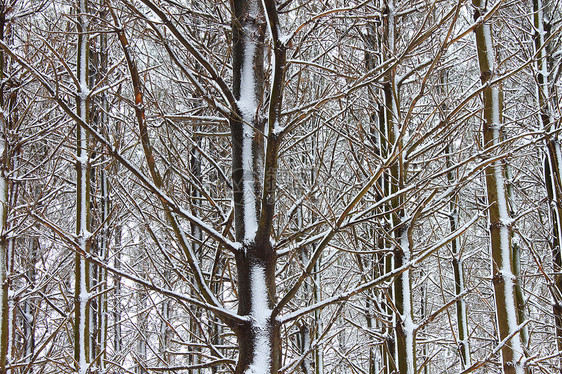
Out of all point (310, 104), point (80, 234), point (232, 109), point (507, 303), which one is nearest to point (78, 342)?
point (80, 234)

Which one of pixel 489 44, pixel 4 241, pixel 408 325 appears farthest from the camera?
pixel 4 241

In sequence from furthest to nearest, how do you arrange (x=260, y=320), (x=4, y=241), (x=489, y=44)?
(x=4, y=241), (x=489, y=44), (x=260, y=320)

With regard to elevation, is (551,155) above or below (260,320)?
above

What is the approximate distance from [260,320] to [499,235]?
190 centimetres

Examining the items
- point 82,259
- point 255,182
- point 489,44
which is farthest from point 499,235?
point 82,259

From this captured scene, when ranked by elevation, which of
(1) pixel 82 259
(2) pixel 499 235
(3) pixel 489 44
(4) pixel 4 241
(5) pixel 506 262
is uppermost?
(3) pixel 489 44

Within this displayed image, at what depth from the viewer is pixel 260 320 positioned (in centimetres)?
236

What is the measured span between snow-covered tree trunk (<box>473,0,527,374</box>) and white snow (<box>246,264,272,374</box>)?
63.4 inches

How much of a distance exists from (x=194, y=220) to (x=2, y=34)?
12.9ft

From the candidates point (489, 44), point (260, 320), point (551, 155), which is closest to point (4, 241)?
point (260, 320)

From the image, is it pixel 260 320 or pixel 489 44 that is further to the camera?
pixel 489 44

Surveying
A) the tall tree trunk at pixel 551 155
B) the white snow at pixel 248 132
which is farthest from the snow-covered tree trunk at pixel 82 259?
the tall tree trunk at pixel 551 155

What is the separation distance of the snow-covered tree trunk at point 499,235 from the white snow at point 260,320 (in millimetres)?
1610

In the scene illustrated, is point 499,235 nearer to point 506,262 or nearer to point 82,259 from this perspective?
point 506,262
